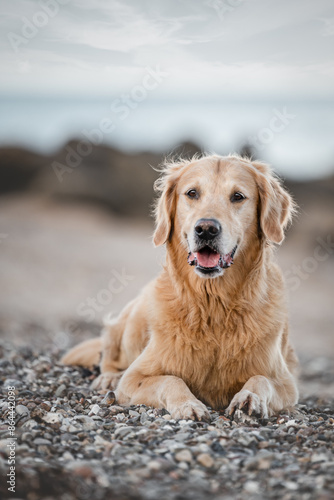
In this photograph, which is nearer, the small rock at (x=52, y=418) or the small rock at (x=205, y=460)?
the small rock at (x=205, y=460)

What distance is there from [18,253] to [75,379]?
1372 centimetres

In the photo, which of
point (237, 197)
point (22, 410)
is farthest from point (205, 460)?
point (237, 197)

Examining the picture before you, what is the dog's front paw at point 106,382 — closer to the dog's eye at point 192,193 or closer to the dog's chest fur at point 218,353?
the dog's chest fur at point 218,353

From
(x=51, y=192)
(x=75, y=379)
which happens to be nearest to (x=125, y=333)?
(x=75, y=379)

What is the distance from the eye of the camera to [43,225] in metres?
22.2

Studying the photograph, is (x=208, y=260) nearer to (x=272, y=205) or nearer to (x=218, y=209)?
(x=218, y=209)

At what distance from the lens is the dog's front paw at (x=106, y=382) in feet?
17.1

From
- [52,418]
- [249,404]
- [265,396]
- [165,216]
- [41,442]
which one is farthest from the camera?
[165,216]

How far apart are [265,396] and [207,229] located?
4.24 feet

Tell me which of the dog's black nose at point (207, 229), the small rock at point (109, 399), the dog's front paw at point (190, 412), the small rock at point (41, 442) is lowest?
the small rock at point (41, 442)

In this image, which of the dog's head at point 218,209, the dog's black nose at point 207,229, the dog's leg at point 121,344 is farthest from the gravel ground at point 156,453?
the dog's black nose at point 207,229

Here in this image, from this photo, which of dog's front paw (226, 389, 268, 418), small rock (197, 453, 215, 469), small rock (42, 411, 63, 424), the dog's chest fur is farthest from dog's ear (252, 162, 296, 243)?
small rock (42, 411, 63, 424)

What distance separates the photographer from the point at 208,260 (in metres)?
4.18

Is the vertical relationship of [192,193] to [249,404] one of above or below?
above
